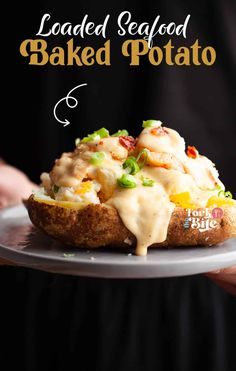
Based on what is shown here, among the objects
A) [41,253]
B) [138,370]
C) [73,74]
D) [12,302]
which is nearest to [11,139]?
[73,74]

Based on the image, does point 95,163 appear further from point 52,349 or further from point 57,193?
point 52,349

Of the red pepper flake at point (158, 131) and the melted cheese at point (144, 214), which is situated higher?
the red pepper flake at point (158, 131)

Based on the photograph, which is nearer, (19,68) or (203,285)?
(203,285)

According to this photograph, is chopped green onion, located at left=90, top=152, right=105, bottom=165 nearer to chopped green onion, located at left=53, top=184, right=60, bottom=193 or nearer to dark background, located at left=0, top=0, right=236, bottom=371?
chopped green onion, located at left=53, top=184, right=60, bottom=193

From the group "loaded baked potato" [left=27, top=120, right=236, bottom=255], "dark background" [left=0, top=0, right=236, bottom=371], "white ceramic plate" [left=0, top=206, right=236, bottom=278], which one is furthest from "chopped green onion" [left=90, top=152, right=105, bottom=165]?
"dark background" [left=0, top=0, right=236, bottom=371]

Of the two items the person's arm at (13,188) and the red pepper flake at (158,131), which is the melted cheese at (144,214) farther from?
the person's arm at (13,188)

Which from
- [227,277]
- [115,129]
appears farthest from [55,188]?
[115,129]

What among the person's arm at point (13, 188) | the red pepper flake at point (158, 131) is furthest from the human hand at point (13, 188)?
the red pepper flake at point (158, 131)
